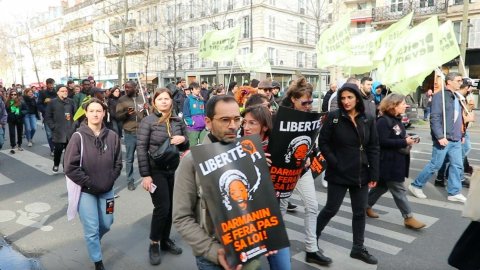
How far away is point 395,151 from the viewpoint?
4641 millimetres

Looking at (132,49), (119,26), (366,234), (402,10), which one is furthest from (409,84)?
(119,26)

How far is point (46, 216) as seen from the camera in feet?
17.3

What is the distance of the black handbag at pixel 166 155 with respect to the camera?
3801mm

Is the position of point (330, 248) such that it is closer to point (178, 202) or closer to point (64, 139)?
point (178, 202)

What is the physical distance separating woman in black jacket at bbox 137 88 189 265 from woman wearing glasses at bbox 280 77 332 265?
1331 mm

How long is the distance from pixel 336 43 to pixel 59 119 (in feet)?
23.8

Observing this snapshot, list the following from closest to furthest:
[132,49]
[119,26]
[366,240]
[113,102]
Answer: [366,240]
[113,102]
[132,49]
[119,26]

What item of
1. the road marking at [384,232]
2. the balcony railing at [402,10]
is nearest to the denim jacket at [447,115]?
the road marking at [384,232]

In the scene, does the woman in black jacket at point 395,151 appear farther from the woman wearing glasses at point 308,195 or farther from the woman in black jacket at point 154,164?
the woman in black jacket at point 154,164

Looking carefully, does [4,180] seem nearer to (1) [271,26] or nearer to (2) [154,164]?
(2) [154,164]

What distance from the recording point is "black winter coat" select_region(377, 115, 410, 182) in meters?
4.58

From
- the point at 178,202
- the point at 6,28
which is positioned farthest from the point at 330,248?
the point at 6,28

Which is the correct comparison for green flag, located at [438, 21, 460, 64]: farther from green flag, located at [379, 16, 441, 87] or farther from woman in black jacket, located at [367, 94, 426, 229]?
woman in black jacket, located at [367, 94, 426, 229]

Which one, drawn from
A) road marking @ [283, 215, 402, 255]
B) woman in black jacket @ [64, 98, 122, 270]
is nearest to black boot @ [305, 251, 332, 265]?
road marking @ [283, 215, 402, 255]
